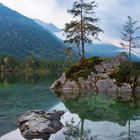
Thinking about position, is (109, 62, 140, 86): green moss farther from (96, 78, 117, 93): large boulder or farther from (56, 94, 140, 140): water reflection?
(56, 94, 140, 140): water reflection

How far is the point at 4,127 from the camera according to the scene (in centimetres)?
2461

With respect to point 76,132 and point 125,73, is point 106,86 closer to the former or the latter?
point 125,73

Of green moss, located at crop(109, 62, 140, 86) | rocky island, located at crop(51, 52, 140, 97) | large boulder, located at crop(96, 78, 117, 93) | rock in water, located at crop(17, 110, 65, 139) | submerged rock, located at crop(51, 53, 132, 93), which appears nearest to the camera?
rock in water, located at crop(17, 110, 65, 139)

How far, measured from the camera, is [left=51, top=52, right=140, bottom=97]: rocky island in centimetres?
5434

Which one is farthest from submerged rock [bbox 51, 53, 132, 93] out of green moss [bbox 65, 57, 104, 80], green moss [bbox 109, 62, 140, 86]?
green moss [bbox 109, 62, 140, 86]

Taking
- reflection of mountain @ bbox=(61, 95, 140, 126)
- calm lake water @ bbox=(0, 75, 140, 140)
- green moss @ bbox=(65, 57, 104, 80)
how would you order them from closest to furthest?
calm lake water @ bbox=(0, 75, 140, 140) < reflection of mountain @ bbox=(61, 95, 140, 126) < green moss @ bbox=(65, 57, 104, 80)

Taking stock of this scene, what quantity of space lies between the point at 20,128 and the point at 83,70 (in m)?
34.4

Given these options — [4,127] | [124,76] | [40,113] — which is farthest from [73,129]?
[124,76]

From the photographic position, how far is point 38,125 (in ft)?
76.0

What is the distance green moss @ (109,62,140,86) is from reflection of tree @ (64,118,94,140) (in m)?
28.9

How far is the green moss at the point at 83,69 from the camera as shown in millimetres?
57162

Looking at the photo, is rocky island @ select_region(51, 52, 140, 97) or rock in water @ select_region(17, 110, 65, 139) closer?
rock in water @ select_region(17, 110, 65, 139)

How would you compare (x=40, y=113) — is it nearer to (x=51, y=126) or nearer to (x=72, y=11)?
(x=51, y=126)

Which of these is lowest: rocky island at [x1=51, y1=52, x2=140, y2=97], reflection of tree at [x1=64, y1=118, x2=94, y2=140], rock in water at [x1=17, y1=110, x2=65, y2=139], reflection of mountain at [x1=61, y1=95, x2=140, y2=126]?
reflection of mountain at [x1=61, y1=95, x2=140, y2=126]
